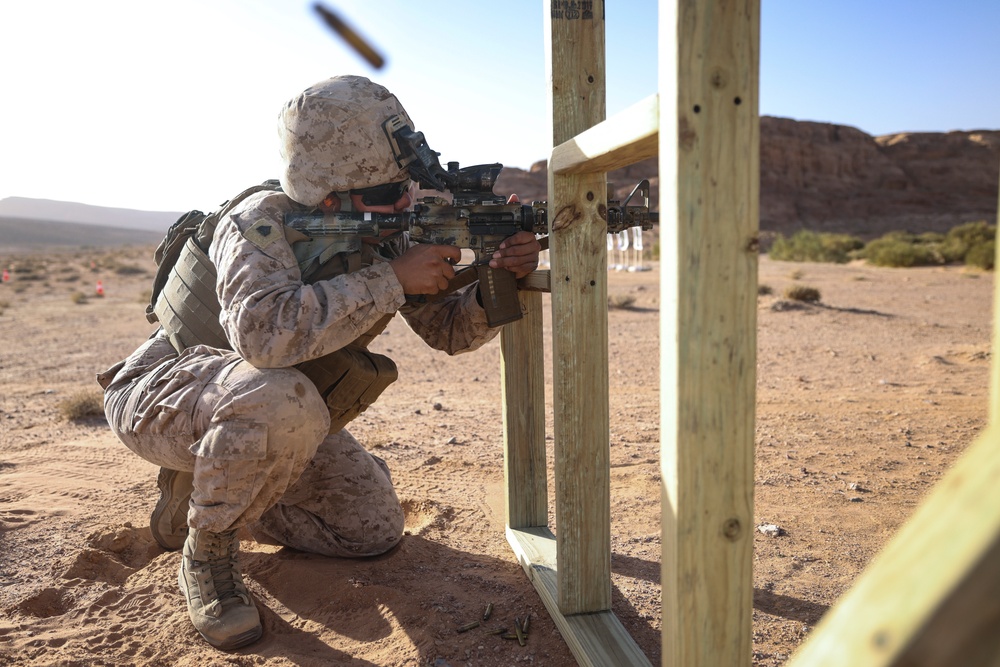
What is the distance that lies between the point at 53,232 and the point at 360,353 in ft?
409

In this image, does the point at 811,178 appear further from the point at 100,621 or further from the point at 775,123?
the point at 100,621

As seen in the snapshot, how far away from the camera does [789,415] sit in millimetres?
4746

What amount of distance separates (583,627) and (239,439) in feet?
4.13

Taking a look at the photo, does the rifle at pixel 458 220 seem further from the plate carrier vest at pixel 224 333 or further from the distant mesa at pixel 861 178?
the distant mesa at pixel 861 178

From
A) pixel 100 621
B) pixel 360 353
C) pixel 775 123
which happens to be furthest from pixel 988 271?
pixel 775 123

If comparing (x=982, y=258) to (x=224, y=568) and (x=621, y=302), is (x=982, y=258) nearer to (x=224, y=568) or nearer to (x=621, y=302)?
(x=621, y=302)

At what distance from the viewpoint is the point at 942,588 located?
2.23ft

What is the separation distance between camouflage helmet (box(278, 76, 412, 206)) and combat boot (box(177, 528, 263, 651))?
128cm

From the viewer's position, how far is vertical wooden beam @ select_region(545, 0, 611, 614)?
91.0 inches

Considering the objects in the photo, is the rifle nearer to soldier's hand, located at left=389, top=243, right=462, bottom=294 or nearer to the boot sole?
soldier's hand, located at left=389, top=243, right=462, bottom=294

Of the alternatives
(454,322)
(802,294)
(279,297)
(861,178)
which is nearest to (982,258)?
(802,294)

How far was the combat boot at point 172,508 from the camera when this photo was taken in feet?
10.4

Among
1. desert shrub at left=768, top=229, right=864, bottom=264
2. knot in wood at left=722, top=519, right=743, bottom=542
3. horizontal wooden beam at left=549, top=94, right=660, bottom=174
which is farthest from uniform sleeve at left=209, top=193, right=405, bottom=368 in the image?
desert shrub at left=768, top=229, right=864, bottom=264

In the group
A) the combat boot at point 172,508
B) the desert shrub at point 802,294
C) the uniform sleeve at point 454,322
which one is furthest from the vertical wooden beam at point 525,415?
the desert shrub at point 802,294
